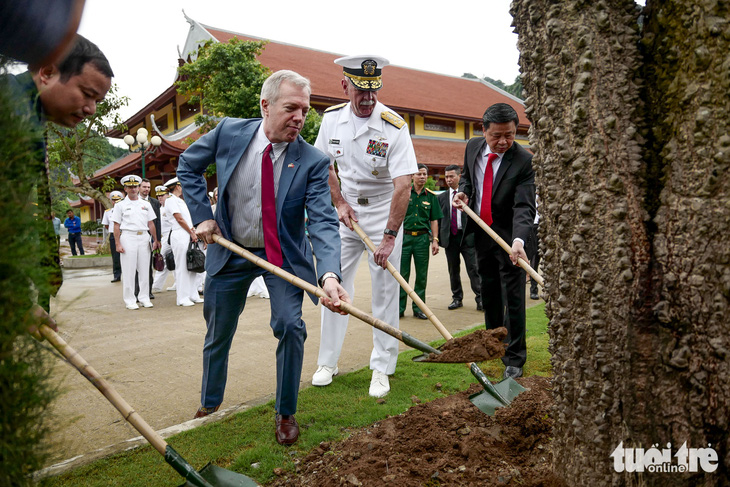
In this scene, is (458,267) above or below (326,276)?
below

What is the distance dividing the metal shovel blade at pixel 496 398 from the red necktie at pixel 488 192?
1623mm

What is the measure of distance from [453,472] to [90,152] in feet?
67.4

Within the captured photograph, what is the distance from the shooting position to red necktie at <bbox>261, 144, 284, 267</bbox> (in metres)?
3.24

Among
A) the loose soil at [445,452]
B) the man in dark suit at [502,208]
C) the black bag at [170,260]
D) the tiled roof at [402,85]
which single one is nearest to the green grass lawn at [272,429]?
the loose soil at [445,452]

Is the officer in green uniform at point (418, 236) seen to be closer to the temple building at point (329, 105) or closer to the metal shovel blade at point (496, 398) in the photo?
the metal shovel blade at point (496, 398)

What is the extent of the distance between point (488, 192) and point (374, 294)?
137 centimetres

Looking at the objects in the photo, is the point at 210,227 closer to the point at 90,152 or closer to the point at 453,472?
the point at 453,472

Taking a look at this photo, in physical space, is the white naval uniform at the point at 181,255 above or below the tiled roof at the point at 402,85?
below

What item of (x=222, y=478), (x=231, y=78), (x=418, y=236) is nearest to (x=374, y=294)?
(x=222, y=478)

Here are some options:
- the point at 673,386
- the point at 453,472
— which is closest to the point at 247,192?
the point at 453,472

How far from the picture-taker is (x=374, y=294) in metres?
4.32

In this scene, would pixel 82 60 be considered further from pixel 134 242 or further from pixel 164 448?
pixel 134 242

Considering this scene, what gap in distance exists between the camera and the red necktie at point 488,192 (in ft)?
14.7

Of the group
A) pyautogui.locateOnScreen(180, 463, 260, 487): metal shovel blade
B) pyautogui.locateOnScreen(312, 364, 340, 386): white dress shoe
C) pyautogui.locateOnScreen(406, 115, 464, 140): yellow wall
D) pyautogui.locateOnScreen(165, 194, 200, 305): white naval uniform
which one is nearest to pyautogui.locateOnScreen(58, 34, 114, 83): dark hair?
pyautogui.locateOnScreen(180, 463, 260, 487): metal shovel blade
